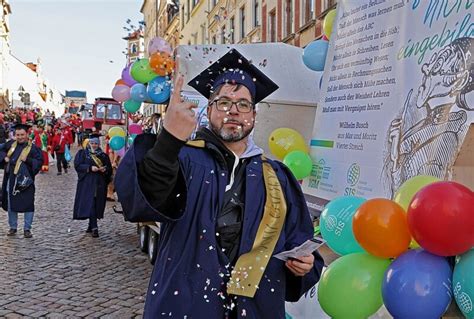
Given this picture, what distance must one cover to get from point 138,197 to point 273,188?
0.60 meters

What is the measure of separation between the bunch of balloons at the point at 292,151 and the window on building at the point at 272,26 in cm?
1424

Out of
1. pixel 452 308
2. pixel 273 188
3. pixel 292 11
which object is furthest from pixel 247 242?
pixel 292 11

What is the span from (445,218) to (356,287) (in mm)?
657

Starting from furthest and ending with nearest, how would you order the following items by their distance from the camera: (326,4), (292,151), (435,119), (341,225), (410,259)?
(326,4) < (292,151) < (435,119) < (341,225) < (410,259)

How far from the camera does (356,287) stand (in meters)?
2.75

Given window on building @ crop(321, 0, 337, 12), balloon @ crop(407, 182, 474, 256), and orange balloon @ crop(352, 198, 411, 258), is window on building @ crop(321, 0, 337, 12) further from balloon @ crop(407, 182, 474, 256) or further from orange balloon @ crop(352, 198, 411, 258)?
balloon @ crop(407, 182, 474, 256)

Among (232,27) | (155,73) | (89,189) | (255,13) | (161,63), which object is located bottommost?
(89,189)

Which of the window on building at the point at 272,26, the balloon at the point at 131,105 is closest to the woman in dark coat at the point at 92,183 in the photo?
the balloon at the point at 131,105

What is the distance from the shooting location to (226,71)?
239cm

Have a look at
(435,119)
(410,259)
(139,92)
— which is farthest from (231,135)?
(139,92)

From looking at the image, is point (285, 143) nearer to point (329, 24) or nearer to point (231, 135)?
point (329, 24)

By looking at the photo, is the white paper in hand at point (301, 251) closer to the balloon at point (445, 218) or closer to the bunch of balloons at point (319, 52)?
the balloon at point (445, 218)

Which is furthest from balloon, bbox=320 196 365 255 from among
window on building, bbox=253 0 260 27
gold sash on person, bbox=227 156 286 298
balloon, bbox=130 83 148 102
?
window on building, bbox=253 0 260 27

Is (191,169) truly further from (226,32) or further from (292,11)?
(226,32)
